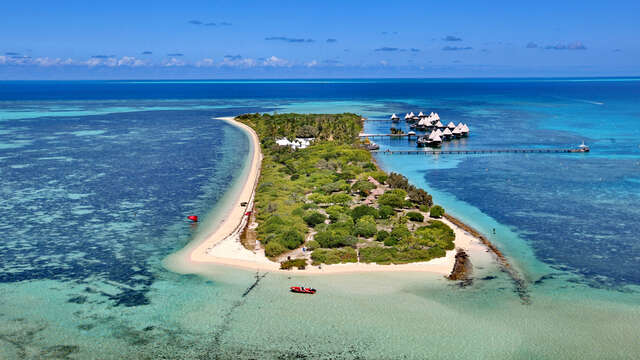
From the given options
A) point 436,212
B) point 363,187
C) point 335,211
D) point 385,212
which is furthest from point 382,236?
point 363,187

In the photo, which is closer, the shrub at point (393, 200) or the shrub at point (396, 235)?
the shrub at point (396, 235)

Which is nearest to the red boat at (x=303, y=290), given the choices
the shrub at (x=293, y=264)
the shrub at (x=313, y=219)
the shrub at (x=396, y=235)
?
the shrub at (x=293, y=264)

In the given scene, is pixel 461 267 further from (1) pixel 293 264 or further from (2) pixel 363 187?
(2) pixel 363 187

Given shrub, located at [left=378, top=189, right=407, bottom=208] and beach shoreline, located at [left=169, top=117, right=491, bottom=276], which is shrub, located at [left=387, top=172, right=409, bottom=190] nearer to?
shrub, located at [left=378, top=189, right=407, bottom=208]

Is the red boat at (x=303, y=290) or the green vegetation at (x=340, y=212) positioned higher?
the green vegetation at (x=340, y=212)

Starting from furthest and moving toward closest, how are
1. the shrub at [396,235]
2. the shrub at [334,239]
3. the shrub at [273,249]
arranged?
the shrub at [334,239]
the shrub at [396,235]
the shrub at [273,249]

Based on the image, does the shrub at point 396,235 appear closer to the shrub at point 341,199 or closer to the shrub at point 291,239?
the shrub at point 291,239

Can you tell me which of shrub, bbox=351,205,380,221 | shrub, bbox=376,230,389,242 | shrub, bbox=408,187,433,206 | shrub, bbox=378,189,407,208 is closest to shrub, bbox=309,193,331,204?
shrub, bbox=351,205,380,221

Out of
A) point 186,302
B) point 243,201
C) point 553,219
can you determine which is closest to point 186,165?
point 243,201
